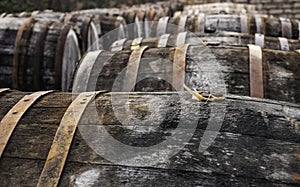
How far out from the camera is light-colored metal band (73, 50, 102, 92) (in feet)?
10.7

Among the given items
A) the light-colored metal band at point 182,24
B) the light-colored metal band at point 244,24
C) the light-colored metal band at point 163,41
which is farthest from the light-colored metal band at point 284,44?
the light-colored metal band at point 182,24

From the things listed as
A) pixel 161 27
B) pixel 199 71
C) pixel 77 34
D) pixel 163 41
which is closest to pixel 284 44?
pixel 163 41

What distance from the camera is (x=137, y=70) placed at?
3197 mm

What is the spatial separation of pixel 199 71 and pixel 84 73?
804 millimetres

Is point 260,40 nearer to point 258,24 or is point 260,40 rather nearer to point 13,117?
point 258,24

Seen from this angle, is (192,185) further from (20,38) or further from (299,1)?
(299,1)

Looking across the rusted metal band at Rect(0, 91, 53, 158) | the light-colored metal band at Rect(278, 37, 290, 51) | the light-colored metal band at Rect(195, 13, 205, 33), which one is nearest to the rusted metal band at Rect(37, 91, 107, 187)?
the rusted metal band at Rect(0, 91, 53, 158)

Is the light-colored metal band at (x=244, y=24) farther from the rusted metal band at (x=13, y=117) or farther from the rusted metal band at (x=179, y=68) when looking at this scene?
the rusted metal band at (x=13, y=117)

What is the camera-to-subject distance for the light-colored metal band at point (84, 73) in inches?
128

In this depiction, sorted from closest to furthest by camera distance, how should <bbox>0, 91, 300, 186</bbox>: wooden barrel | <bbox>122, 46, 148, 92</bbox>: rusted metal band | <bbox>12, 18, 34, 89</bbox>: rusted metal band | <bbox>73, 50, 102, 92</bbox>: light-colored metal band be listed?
1. <bbox>0, 91, 300, 186</bbox>: wooden barrel
2. <bbox>122, 46, 148, 92</bbox>: rusted metal band
3. <bbox>73, 50, 102, 92</bbox>: light-colored metal band
4. <bbox>12, 18, 34, 89</bbox>: rusted metal band

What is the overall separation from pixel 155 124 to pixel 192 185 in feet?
1.17

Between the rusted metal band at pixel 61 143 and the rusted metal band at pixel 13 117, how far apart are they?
21 cm

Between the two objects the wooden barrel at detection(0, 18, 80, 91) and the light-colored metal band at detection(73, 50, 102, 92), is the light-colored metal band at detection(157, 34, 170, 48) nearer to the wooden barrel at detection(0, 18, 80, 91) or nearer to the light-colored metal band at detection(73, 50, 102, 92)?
the light-colored metal band at detection(73, 50, 102, 92)

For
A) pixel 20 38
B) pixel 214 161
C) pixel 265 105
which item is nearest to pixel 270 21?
pixel 20 38
